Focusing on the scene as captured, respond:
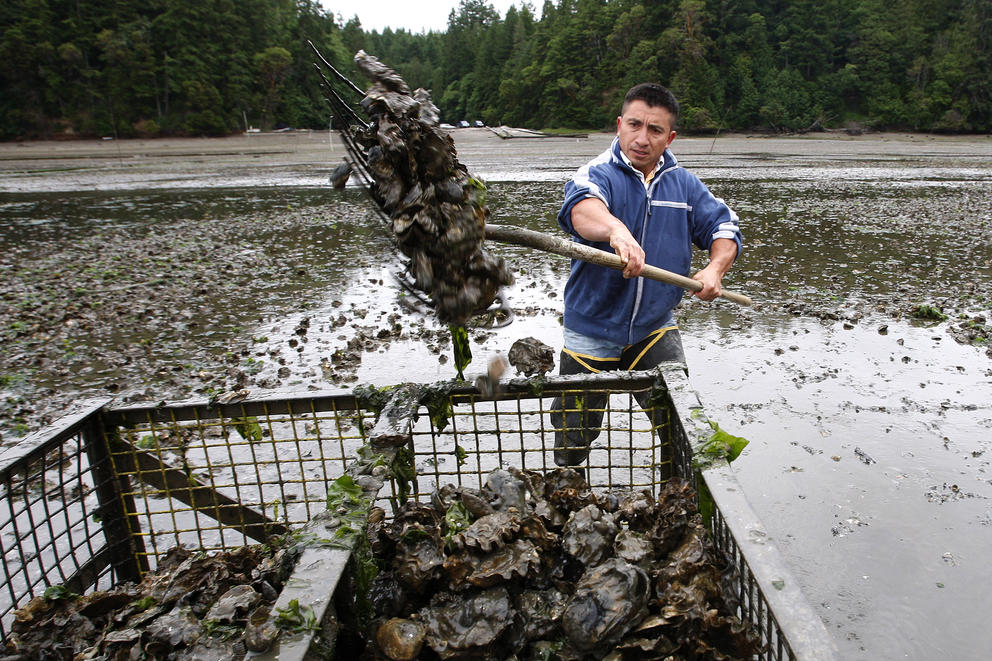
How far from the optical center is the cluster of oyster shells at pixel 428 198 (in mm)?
2201

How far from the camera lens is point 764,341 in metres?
5.52

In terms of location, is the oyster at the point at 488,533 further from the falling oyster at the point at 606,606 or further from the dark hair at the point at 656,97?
the dark hair at the point at 656,97

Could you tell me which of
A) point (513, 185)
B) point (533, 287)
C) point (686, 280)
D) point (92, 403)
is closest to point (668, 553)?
point (686, 280)

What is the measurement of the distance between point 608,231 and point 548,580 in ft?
5.08

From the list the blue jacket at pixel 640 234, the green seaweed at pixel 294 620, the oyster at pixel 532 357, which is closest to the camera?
Answer: the green seaweed at pixel 294 620

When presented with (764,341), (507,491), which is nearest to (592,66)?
(764,341)

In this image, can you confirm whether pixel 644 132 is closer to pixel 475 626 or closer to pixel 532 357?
pixel 532 357

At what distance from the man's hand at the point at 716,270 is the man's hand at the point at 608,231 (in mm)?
351

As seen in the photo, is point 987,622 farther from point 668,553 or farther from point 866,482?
point 668,553

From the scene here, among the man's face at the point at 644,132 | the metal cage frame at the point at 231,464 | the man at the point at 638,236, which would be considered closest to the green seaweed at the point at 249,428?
the metal cage frame at the point at 231,464

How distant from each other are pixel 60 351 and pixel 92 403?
406cm

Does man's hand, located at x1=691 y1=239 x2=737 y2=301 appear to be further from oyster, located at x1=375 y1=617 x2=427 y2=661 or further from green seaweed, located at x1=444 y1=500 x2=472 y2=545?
oyster, located at x1=375 y1=617 x2=427 y2=661

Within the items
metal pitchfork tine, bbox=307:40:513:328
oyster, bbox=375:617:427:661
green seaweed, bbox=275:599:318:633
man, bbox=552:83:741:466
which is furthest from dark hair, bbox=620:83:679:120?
green seaweed, bbox=275:599:318:633

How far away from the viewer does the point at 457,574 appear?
1.96 metres
